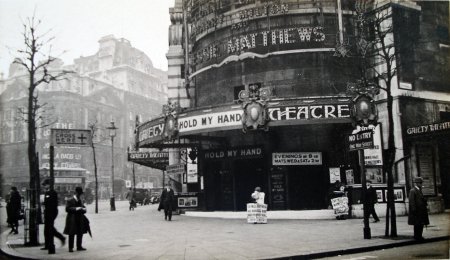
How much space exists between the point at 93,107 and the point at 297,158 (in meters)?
50.2

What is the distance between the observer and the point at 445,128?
20.3 m

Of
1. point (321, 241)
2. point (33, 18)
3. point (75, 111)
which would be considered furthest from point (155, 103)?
point (321, 241)

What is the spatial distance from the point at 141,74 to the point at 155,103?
1152 centimetres

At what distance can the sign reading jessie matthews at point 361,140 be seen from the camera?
1416 cm

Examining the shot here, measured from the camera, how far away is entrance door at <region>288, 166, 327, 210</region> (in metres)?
23.5

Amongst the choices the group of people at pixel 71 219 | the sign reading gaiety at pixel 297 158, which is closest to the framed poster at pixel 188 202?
the sign reading gaiety at pixel 297 158

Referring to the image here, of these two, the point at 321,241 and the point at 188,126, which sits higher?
the point at 188,126

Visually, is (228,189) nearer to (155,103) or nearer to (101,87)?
(155,103)

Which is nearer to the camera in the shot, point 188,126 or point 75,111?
point 188,126

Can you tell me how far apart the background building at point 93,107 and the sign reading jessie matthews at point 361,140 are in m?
13.7

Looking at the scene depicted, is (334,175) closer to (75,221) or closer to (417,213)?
(417,213)

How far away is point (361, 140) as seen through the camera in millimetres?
14508

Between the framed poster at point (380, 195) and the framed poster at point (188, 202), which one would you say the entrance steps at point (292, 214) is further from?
the framed poster at point (188, 202)

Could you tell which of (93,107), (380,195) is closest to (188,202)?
(380,195)
